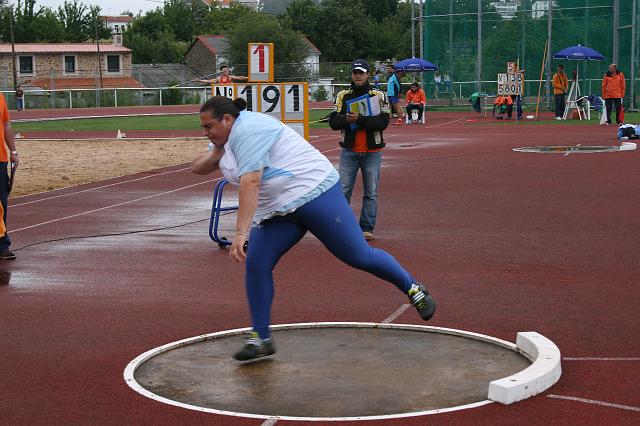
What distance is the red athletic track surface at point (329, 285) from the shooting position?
5.72 meters

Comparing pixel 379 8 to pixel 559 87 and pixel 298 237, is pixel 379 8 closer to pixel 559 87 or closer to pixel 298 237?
pixel 559 87

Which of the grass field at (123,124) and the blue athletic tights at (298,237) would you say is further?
the grass field at (123,124)

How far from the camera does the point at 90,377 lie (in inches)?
244

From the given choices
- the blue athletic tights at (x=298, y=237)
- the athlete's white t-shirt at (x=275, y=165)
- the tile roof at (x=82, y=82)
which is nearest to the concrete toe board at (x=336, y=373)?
the blue athletic tights at (x=298, y=237)

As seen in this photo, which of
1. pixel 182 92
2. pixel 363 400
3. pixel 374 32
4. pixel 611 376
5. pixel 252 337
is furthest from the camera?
pixel 374 32

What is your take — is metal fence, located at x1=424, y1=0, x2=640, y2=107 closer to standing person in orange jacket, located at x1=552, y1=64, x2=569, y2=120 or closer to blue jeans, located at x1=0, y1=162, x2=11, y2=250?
standing person in orange jacket, located at x1=552, y1=64, x2=569, y2=120

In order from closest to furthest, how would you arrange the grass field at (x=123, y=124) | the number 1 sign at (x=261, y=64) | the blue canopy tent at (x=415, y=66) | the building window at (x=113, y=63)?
the number 1 sign at (x=261, y=64) < the grass field at (x=123, y=124) < the blue canopy tent at (x=415, y=66) < the building window at (x=113, y=63)

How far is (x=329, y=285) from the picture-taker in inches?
355

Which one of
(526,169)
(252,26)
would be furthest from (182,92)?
(526,169)

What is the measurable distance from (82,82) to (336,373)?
82490 mm

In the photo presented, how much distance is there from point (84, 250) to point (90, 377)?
205 inches

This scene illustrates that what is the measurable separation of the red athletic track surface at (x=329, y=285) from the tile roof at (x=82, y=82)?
6724 centimetres

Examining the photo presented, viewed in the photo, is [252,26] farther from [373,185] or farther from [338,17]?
[373,185]

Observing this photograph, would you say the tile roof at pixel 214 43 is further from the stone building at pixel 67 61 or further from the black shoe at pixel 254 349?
the black shoe at pixel 254 349
